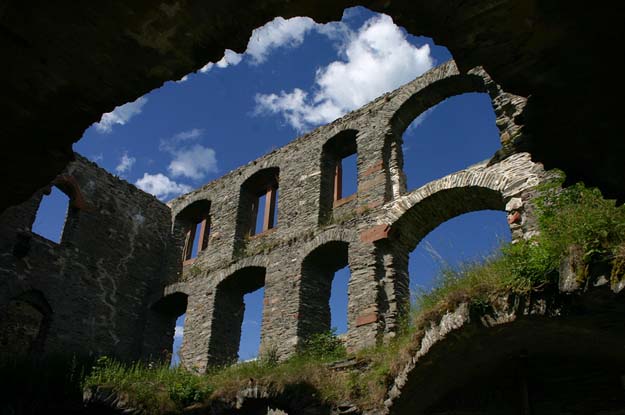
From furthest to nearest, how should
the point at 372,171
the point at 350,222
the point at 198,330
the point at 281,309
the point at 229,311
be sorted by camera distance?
1. the point at 229,311
2. the point at 198,330
3. the point at 372,171
4. the point at 281,309
5. the point at 350,222

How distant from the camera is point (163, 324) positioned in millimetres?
14672

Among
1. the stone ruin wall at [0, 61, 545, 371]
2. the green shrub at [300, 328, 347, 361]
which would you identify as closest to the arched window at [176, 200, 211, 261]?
the stone ruin wall at [0, 61, 545, 371]

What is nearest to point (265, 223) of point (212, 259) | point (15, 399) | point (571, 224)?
point (212, 259)

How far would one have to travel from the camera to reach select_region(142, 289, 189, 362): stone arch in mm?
14000

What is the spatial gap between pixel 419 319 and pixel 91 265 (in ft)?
32.0

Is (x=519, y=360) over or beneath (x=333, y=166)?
beneath

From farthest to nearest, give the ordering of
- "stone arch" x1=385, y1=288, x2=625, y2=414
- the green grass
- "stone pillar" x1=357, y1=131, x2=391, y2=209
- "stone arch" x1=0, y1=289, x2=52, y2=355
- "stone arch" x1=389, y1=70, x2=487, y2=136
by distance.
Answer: "stone arch" x1=0, y1=289, x2=52, y2=355 < "stone pillar" x1=357, y1=131, x2=391, y2=209 < "stone arch" x1=389, y1=70, x2=487, y2=136 < "stone arch" x1=385, y1=288, x2=625, y2=414 < the green grass

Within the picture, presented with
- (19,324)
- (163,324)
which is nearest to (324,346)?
(163,324)

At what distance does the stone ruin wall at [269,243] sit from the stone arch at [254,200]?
51 millimetres

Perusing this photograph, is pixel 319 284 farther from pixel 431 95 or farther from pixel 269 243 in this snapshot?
pixel 431 95

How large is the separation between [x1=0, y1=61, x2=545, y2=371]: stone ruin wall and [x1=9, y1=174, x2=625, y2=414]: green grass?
3.01 feet

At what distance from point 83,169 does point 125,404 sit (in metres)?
7.30

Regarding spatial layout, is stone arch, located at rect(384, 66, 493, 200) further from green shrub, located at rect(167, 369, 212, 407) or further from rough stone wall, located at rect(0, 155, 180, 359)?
rough stone wall, located at rect(0, 155, 180, 359)

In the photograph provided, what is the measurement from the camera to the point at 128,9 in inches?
122
